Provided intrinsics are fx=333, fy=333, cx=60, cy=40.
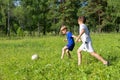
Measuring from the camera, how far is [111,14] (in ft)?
240

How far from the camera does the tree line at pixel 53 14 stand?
246ft

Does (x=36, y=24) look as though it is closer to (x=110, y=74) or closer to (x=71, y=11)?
(x=71, y=11)

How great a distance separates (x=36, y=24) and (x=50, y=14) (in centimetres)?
551

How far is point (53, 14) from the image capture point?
77062 millimetres

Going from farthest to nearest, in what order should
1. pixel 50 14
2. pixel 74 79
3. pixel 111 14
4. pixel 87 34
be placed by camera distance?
pixel 50 14, pixel 111 14, pixel 87 34, pixel 74 79

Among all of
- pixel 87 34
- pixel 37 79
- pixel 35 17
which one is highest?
pixel 87 34

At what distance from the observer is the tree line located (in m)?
75.0

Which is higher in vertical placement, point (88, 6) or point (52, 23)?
point (88, 6)

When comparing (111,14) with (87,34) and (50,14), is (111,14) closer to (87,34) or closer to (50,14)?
(50,14)

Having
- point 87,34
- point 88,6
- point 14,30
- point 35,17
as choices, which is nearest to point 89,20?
point 88,6

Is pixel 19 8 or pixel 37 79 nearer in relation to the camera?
pixel 37 79

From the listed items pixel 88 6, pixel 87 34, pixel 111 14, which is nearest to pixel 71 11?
pixel 88 6

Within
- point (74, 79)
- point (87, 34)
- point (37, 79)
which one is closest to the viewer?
point (74, 79)

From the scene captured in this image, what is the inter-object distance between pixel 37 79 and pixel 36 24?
7170 cm
